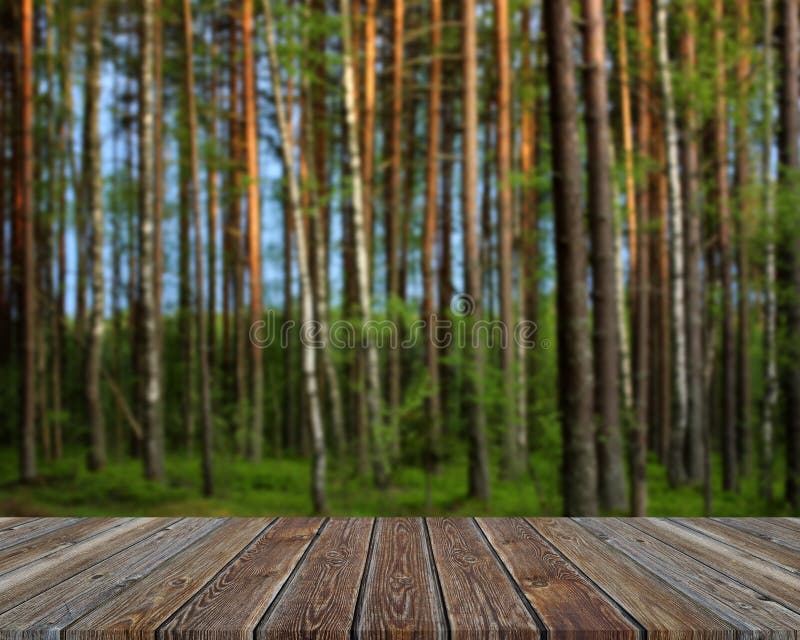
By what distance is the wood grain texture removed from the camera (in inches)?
60.3

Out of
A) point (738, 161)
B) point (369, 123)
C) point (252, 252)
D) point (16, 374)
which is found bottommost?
point (16, 374)

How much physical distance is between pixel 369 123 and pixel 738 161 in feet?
23.3

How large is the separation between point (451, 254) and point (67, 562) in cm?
1783

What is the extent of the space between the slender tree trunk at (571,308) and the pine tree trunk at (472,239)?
14.2ft

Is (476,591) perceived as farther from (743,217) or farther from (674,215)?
(743,217)

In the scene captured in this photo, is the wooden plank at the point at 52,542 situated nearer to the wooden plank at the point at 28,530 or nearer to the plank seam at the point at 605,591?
the wooden plank at the point at 28,530

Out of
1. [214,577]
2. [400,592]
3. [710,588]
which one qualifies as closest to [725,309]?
[710,588]

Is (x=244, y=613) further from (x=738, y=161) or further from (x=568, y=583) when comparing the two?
(x=738, y=161)

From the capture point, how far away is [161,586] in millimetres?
1846

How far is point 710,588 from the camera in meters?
1.84

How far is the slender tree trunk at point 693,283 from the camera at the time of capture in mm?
12406

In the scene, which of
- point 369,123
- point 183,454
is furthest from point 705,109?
point 183,454

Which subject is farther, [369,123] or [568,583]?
[369,123]

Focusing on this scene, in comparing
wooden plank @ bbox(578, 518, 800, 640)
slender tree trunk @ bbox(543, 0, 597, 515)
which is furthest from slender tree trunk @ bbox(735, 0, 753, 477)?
wooden plank @ bbox(578, 518, 800, 640)
